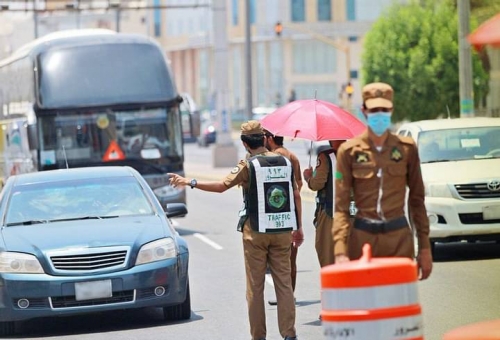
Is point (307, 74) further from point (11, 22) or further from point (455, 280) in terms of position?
point (455, 280)

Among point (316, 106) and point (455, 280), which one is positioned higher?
point (316, 106)

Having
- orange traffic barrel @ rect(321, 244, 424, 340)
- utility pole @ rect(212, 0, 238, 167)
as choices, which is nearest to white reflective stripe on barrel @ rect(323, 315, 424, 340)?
orange traffic barrel @ rect(321, 244, 424, 340)

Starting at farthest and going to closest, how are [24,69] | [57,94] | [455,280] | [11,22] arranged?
1. [11,22]
2. [24,69]
3. [57,94]
4. [455,280]

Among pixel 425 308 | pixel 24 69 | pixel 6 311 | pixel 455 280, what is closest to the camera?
pixel 6 311

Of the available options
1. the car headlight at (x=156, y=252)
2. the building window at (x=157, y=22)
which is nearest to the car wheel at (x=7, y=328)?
the car headlight at (x=156, y=252)

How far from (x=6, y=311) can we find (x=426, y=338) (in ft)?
11.8

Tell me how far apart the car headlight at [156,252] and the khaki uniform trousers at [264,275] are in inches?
73.2

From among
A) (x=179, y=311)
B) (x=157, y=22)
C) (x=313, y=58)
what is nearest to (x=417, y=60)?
(x=179, y=311)

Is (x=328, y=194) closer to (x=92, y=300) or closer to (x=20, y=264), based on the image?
(x=92, y=300)

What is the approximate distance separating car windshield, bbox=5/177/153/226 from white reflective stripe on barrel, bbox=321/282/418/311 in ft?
20.6

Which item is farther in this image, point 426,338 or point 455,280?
point 455,280

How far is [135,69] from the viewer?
23281 millimetres

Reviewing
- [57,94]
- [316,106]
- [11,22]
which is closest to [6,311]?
[316,106]

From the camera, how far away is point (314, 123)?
11.7 metres
